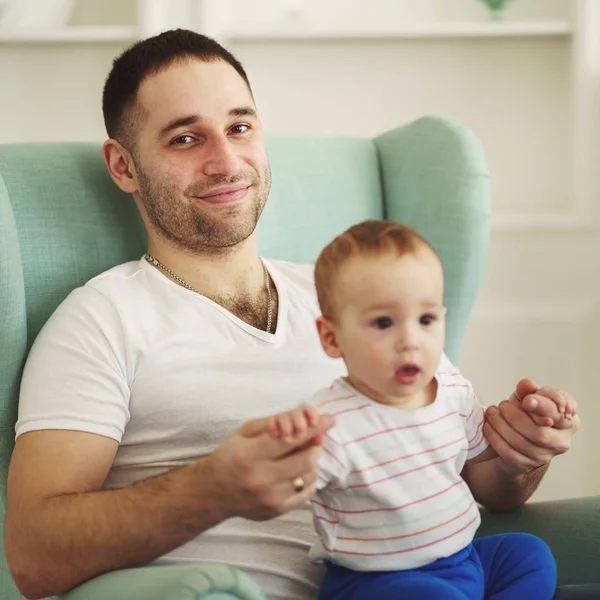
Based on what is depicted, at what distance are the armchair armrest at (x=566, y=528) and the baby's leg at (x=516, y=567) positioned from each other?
272mm

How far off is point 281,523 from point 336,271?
458 millimetres

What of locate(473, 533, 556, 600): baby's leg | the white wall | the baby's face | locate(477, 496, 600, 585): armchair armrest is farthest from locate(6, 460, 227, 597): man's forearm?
the white wall

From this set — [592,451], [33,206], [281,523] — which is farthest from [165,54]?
[592,451]

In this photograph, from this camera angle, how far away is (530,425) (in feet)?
3.87

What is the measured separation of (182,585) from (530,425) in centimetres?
49

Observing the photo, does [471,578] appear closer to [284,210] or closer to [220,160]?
[220,160]

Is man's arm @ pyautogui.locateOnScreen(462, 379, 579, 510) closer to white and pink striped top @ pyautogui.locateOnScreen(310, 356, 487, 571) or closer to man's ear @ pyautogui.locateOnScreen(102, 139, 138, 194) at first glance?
white and pink striped top @ pyautogui.locateOnScreen(310, 356, 487, 571)

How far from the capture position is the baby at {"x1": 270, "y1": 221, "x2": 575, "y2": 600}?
41.3 inches

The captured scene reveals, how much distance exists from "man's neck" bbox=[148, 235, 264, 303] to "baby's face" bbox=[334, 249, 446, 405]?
46cm

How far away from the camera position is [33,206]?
152cm

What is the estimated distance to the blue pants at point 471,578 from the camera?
1045mm

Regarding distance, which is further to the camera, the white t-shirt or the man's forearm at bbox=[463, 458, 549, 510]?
the man's forearm at bbox=[463, 458, 549, 510]

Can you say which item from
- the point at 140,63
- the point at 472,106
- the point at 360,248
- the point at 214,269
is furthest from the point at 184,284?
the point at 472,106

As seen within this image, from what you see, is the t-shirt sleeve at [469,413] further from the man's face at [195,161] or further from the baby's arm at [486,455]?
the man's face at [195,161]
